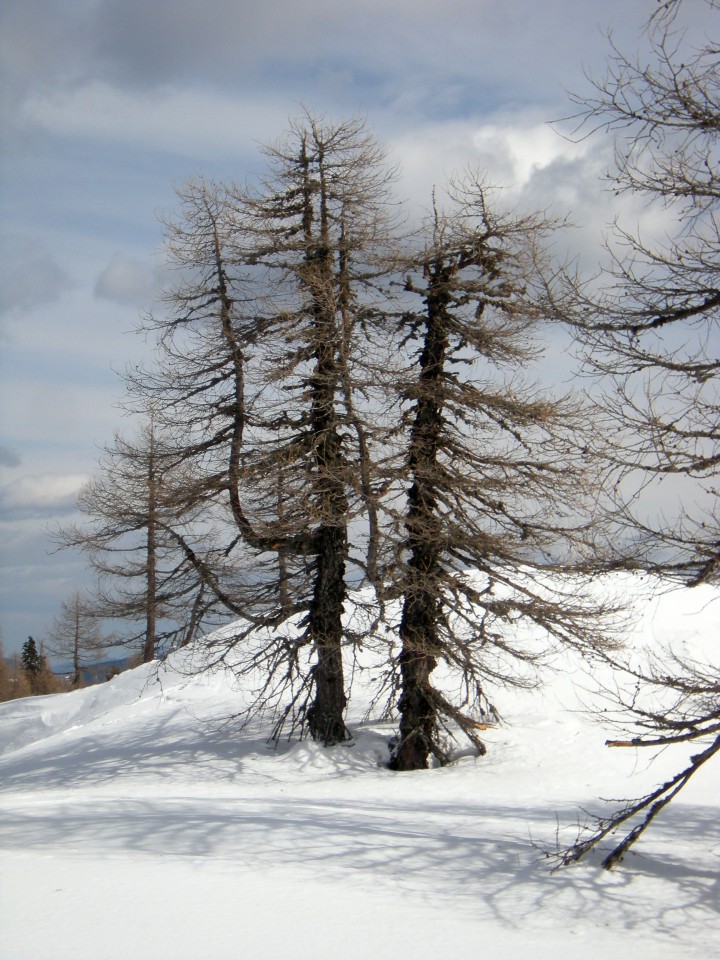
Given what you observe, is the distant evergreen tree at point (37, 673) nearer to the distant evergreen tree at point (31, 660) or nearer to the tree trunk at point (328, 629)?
the distant evergreen tree at point (31, 660)

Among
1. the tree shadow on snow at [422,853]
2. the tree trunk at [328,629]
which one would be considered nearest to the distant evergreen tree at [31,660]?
the tree trunk at [328,629]

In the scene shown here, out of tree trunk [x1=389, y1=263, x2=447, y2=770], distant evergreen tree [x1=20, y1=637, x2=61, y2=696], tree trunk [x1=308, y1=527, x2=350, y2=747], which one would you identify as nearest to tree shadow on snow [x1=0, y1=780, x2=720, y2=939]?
tree trunk [x1=389, y1=263, x2=447, y2=770]

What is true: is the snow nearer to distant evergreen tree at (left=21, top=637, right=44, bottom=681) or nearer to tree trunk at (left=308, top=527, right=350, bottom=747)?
tree trunk at (left=308, top=527, right=350, bottom=747)

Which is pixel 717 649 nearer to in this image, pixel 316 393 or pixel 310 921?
pixel 316 393

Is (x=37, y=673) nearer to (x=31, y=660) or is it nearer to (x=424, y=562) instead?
(x=31, y=660)

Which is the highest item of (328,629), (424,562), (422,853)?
(424,562)

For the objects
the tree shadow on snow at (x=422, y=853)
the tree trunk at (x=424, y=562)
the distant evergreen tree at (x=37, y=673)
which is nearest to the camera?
the tree shadow on snow at (x=422, y=853)

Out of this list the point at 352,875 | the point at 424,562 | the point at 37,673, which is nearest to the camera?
the point at 352,875

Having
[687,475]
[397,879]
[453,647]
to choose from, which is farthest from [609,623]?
[397,879]

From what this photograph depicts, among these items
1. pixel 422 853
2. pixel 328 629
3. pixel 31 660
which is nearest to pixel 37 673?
pixel 31 660

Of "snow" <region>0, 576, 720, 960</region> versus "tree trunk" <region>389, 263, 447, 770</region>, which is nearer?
"snow" <region>0, 576, 720, 960</region>

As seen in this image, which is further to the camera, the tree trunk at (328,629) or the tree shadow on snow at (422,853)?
the tree trunk at (328,629)

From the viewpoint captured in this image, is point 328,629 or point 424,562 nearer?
point 424,562

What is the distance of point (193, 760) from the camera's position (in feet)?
48.3
